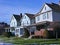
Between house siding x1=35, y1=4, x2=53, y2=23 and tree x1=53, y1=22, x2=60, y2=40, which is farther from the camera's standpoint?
house siding x1=35, y1=4, x2=53, y2=23

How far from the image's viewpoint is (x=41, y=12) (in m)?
70.4

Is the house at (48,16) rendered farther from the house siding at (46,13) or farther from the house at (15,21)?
the house at (15,21)

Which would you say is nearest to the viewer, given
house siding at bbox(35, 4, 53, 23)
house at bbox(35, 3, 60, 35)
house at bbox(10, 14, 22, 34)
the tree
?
the tree

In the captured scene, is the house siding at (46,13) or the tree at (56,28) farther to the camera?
the house siding at (46,13)

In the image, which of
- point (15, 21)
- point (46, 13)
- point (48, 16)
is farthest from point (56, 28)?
point (15, 21)

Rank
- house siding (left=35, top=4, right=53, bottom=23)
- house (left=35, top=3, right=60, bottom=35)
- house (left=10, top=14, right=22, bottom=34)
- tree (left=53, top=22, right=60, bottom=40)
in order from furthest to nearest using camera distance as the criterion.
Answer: house (left=10, top=14, right=22, bottom=34), house siding (left=35, top=4, right=53, bottom=23), house (left=35, top=3, right=60, bottom=35), tree (left=53, top=22, right=60, bottom=40)

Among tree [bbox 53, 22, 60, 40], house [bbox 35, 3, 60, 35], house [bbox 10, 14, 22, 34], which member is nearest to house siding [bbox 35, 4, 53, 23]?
house [bbox 35, 3, 60, 35]

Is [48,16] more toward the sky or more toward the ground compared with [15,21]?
more toward the sky

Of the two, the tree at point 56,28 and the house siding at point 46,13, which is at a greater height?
the house siding at point 46,13

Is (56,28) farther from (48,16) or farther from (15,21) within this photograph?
(15,21)

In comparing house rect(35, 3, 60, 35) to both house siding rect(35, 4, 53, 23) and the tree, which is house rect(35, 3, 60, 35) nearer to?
house siding rect(35, 4, 53, 23)

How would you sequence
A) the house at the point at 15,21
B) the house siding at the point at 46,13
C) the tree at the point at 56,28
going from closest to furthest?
1. the tree at the point at 56,28
2. the house siding at the point at 46,13
3. the house at the point at 15,21

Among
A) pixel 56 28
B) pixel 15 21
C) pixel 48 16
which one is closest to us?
pixel 56 28

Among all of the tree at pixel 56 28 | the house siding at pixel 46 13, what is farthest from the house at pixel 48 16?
the tree at pixel 56 28
